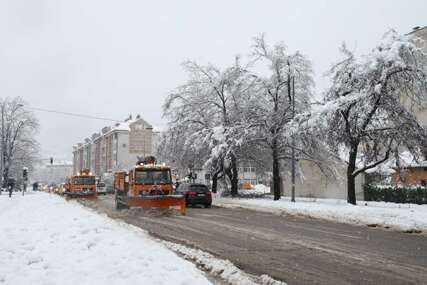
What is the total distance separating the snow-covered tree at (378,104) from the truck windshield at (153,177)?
27.4 feet

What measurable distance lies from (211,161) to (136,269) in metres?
28.1

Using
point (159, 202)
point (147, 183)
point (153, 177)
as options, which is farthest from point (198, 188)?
point (159, 202)

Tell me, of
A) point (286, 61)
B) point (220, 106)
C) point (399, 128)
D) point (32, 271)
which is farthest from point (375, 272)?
point (220, 106)

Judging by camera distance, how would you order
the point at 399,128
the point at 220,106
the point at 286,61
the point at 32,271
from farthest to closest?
the point at 220,106 < the point at 286,61 < the point at 399,128 < the point at 32,271

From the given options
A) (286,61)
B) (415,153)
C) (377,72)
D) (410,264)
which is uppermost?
(286,61)

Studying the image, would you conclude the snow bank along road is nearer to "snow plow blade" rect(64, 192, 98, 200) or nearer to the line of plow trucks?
the line of plow trucks

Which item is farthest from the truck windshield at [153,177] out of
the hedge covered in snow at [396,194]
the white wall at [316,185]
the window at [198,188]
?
the white wall at [316,185]

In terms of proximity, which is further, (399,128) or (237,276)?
(399,128)

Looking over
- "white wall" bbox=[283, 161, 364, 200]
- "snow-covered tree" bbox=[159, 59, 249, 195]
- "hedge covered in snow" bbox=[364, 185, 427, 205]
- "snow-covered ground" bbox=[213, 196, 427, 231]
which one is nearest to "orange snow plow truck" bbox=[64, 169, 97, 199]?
"snow-covered tree" bbox=[159, 59, 249, 195]

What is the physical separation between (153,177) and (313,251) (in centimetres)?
1592

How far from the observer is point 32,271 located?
7758 mm

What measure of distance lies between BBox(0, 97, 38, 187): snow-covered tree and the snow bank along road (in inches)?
2202

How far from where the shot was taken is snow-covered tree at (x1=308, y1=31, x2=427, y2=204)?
79.9 feet

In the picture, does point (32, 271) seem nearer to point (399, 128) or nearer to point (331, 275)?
point (331, 275)
